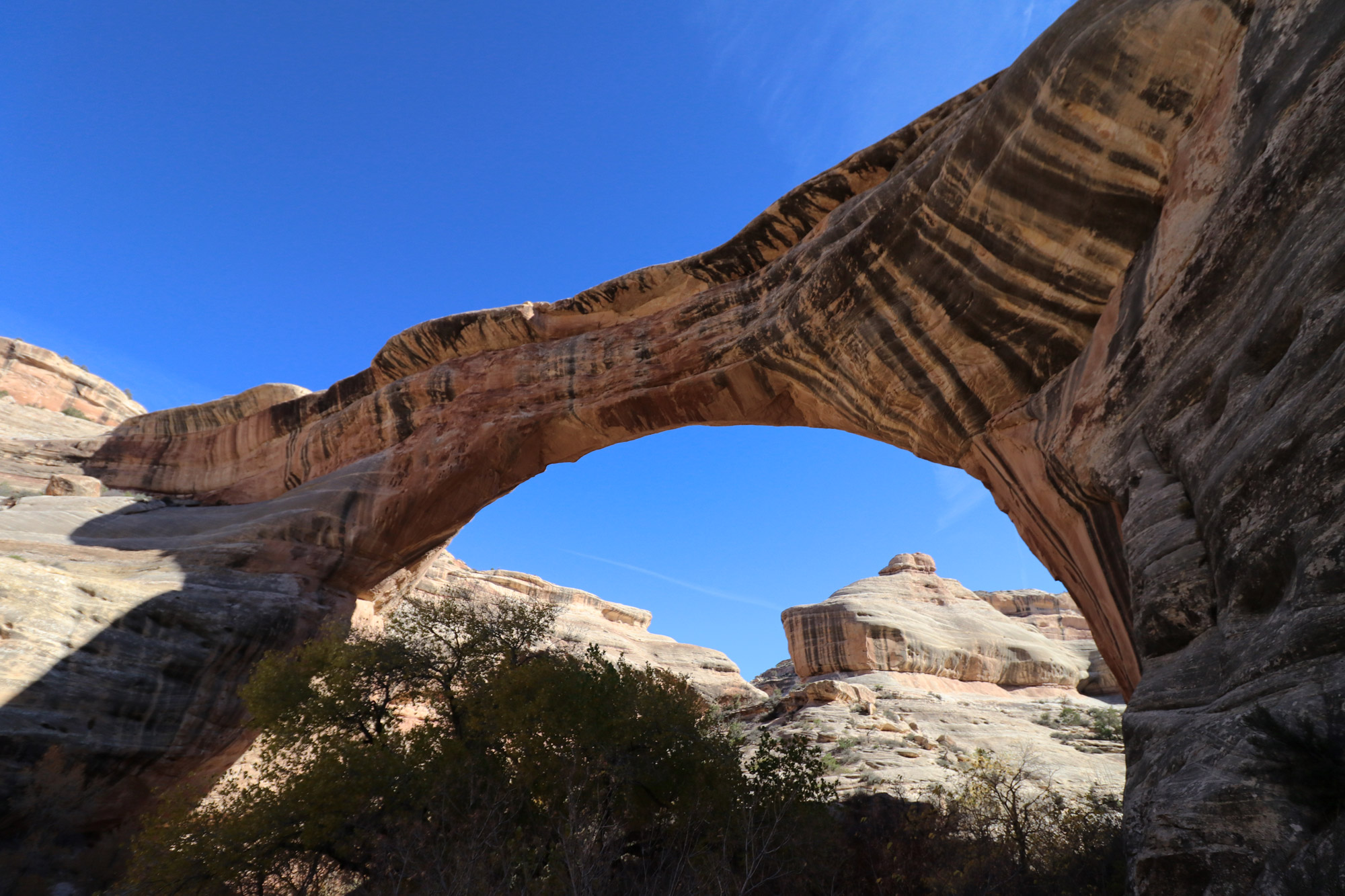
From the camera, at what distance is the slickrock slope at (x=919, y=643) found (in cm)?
3350

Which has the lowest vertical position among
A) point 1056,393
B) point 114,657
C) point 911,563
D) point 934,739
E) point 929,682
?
point 114,657

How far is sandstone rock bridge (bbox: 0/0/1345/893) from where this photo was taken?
4.52 meters

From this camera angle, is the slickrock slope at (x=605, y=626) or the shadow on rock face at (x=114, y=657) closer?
the shadow on rock face at (x=114, y=657)

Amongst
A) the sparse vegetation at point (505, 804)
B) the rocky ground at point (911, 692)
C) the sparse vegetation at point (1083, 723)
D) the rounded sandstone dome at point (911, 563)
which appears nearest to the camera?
the sparse vegetation at point (505, 804)

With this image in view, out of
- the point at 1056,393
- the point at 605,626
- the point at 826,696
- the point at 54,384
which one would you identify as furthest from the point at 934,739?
the point at 54,384

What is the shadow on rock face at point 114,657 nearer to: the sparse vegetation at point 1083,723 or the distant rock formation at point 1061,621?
the sparse vegetation at point 1083,723

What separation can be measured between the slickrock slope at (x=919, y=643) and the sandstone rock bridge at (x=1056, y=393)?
2165 cm

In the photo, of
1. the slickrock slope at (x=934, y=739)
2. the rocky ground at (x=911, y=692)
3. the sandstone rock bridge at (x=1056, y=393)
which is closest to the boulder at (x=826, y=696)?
the rocky ground at (x=911, y=692)

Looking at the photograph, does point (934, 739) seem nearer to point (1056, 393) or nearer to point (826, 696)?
point (826, 696)

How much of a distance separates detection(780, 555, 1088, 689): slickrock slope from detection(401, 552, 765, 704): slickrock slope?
4311 millimetres

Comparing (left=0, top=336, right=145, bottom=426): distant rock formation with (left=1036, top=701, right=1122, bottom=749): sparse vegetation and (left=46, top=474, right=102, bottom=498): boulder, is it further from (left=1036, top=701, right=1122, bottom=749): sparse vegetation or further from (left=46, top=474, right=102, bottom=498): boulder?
(left=1036, top=701, right=1122, bottom=749): sparse vegetation

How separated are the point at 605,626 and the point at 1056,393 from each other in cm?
3580

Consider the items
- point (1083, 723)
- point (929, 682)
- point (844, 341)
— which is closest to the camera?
point (844, 341)

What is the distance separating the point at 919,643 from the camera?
112ft
